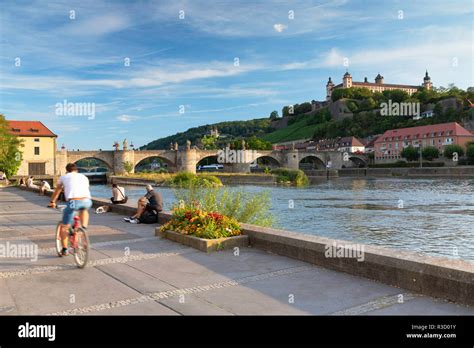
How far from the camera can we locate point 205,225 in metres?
8.59

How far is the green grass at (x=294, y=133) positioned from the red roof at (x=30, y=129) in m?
93.8

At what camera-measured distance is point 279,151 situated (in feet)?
349

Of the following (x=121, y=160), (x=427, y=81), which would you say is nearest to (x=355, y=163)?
(x=121, y=160)

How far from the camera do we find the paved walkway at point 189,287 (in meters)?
4.88

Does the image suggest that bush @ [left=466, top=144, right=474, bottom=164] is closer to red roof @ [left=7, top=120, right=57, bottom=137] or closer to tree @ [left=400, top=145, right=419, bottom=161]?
tree @ [left=400, top=145, right=419, bottom=161]

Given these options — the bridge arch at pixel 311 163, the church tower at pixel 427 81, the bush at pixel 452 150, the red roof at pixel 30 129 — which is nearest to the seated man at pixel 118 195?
the red roof at pixel 30 129

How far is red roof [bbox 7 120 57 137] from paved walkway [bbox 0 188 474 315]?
7885cm

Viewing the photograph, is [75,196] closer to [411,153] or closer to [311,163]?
[411,153]

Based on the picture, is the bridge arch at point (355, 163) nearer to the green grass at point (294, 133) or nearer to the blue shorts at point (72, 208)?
the green grass at point (294, 133)

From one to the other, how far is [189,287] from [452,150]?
9173 cm

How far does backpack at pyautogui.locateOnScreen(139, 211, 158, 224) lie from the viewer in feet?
39.6

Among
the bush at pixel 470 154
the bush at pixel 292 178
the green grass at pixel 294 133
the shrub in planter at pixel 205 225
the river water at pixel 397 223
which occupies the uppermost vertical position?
the green grass at pixel 294 133

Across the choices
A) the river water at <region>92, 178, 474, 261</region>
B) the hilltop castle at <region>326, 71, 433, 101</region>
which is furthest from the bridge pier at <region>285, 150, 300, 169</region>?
the hilltop castle at <region>326, 71, 433, 101</region>
